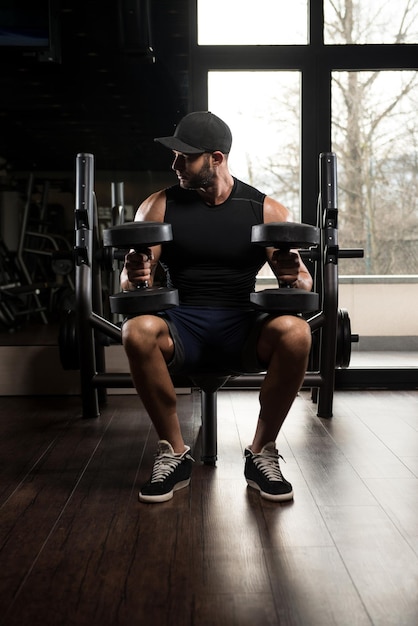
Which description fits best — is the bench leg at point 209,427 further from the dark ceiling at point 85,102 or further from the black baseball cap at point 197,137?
the dark ceiling at point 85,102

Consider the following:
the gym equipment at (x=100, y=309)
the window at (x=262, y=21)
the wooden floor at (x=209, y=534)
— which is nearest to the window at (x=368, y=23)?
the window at (x=262, y=21)

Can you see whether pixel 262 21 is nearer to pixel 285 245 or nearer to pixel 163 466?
pixel 285 245

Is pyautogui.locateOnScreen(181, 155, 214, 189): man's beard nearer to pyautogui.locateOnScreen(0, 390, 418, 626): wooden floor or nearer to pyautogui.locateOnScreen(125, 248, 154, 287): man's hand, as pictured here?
pyautogui.locateOnScreen(125, 248, 154, 287): man's hand

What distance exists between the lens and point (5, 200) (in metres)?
4.23

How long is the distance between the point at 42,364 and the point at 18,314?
1.51 feet

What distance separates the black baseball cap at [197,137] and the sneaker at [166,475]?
879 mm

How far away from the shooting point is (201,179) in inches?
92.8

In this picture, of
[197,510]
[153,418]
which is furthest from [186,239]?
[197,510]

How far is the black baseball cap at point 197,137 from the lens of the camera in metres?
2.31

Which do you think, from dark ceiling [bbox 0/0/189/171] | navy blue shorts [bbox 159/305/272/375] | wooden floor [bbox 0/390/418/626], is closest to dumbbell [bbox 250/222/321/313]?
navy blue shorts [bbox 159/305/272/375]

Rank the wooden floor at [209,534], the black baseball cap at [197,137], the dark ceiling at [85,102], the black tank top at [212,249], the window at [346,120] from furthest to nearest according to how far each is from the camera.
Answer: the dark ceiling at [85,102] → the window at [346,120] → the black tank top at [212,249] → the black baseball cap at [197,137] → the wooden floor at [209,534]

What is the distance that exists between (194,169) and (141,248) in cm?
34

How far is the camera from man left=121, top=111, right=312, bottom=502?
7.26 ft

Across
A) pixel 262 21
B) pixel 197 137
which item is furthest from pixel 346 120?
pixel 197 137
